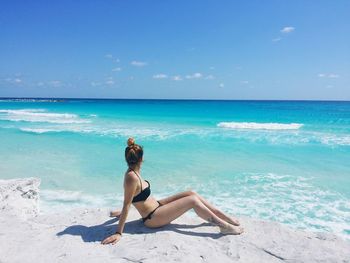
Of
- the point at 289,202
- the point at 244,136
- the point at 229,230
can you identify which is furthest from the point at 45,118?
the point at 229,230

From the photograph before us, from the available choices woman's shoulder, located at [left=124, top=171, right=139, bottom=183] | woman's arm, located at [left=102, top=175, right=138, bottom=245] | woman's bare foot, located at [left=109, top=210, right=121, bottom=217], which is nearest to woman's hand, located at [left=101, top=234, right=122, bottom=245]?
woman's arm, located at [left=102, top=175, right=138, bottom=245]

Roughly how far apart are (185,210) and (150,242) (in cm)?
67

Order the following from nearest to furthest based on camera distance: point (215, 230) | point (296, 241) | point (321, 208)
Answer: point (296, 241)
point (215, 230)
point (321, 208)

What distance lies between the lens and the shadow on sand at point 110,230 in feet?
13.1

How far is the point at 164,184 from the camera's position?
303 inches

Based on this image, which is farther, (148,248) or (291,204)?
(291,204)

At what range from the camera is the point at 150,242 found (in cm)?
377

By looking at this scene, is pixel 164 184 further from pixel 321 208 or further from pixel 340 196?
pixel 340 196

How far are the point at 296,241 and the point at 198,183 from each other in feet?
13.3

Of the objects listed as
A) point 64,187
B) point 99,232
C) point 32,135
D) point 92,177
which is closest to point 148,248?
point 99,232

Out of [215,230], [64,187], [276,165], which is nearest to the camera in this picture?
[215,230]

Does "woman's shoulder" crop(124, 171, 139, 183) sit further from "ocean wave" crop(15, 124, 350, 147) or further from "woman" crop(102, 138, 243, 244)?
"ocean wave" crop(15, 124, 350, 147)

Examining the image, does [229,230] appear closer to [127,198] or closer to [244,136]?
[127,198]

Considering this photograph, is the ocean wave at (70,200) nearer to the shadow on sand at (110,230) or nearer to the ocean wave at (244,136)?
the shadow on sand at (110,230)
